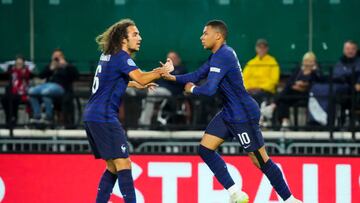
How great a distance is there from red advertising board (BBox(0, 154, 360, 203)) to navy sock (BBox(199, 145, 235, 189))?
1.27 metres

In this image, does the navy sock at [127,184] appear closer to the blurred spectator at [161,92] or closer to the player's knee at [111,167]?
the player's knee at [111,167]

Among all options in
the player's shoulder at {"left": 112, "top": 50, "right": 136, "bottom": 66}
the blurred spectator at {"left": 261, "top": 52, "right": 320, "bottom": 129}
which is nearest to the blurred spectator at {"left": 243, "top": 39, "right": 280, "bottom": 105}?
the blurred spectator at {"left": 261, "top": 52, "right": 320, "bottom": 129}

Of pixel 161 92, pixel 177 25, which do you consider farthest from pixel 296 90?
pixel 177 25

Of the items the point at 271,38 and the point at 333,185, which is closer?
the point at 333,185

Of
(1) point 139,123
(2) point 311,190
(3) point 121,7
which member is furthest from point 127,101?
(2) point 311,190

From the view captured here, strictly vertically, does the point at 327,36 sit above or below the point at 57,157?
above

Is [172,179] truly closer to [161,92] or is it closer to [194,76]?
[194,76]

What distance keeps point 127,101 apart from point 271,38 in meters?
2.77

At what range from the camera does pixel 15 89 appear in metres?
19.9

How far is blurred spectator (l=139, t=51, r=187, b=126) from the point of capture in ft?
63.3

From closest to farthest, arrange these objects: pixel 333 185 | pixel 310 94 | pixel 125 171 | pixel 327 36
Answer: pixel 125 171 < pixel 333 185 < pixel 310 94 < pixel 327 36

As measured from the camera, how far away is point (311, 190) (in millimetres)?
16594

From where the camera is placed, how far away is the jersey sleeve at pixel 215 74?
589 inches

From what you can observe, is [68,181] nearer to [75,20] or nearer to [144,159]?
[144,159]
